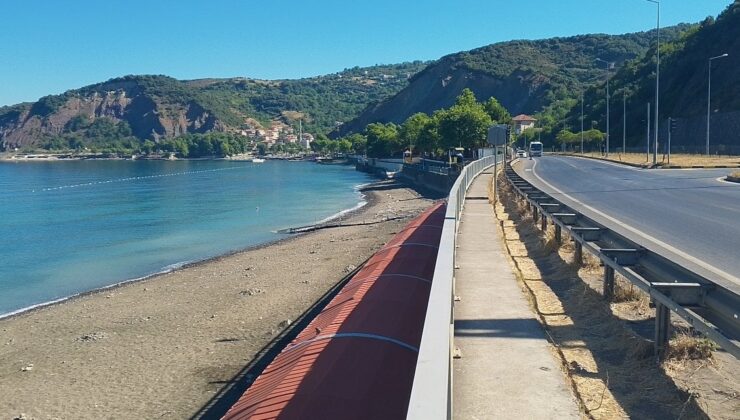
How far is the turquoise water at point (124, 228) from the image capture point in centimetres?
2903

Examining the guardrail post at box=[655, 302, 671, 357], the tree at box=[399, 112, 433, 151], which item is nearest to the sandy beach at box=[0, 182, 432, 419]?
the guardrail post at box=[655, 302, 671, 357]

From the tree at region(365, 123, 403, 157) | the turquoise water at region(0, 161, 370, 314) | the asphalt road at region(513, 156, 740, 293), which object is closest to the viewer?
the asphalt road at region(513, 156, 740, 293)

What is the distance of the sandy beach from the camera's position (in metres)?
12.4

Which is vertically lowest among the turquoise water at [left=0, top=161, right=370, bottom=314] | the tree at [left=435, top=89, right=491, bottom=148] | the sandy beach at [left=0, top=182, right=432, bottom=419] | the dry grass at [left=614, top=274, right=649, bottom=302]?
the turquoise water at [left=0, top=161, right=370, bottom=314]

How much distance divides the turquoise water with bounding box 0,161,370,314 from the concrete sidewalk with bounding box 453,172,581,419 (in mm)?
20191

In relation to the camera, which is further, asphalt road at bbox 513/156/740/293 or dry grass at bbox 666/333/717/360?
asphalt road at bbox 513/156/740/293

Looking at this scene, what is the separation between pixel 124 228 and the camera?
45844mm

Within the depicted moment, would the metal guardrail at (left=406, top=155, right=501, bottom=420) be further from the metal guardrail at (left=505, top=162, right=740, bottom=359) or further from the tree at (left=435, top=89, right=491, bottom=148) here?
the tree at (left=435, top=89, right=491, bottom=148)

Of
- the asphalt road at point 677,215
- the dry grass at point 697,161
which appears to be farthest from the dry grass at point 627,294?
the dry grass at point 697,161

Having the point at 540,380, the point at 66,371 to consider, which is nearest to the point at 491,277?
the point at 540,380

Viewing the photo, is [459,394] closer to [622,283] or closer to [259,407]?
[259,407]

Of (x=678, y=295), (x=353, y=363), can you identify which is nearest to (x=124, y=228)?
(x=353, y=363)

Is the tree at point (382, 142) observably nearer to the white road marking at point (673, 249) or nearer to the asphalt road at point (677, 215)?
the asphalt road at point (677, 215)

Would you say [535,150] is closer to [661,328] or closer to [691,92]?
[691,92]
